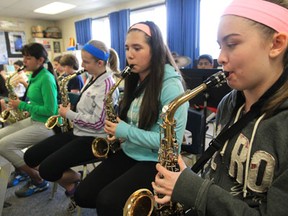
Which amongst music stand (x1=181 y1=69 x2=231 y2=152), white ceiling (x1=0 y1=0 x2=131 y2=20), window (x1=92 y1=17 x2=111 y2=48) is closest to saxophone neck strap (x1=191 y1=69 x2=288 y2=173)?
music stand (x1=181 y1=69 x2=231 y2=152)

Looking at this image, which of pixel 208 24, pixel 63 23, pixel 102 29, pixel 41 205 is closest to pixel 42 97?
pixel 41 205

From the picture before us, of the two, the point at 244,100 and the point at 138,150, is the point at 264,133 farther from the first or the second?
the point at 138,150

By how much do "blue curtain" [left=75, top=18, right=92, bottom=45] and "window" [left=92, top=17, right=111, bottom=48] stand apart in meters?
0.15

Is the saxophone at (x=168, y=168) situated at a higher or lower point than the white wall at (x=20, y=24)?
lower

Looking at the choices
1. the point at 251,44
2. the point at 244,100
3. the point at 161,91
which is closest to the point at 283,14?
the point at 251,44

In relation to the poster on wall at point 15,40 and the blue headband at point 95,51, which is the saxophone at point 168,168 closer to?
the blue headband at point 95,51

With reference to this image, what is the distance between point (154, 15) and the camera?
21.0 ft

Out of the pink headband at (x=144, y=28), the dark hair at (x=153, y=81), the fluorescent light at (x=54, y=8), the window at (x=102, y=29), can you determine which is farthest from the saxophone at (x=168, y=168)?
the window at (x=102, y=29)

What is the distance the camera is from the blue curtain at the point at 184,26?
5.47 meters

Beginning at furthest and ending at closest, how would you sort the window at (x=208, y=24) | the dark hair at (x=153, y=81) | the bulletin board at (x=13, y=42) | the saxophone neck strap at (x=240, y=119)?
the bulletin board at (x=13, y=42) < the window at (x=208, y=24) < the dark hair at (x=153, y=81) < the saxophone neck strap at (x=240, y=119)

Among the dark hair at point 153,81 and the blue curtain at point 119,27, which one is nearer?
the dark hair at point 153,81

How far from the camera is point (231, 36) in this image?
0.83 m

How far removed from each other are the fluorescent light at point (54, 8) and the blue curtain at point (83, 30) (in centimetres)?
78

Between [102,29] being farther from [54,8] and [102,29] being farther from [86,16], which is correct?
[54,8]
